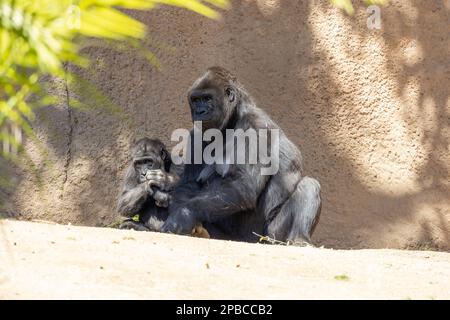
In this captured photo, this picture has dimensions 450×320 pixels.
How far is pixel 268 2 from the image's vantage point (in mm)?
8469

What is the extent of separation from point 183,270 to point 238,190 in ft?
9.88

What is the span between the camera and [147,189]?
7262 mm

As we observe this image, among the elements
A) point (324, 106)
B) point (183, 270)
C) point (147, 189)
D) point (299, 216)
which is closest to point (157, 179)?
point (147, 189)

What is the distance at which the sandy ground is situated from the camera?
3.60 meters

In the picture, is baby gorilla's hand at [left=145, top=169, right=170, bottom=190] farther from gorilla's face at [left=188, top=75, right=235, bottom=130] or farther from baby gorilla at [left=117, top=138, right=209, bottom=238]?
gorilla's face at [left=188, top=75, right=235, bottom=130]

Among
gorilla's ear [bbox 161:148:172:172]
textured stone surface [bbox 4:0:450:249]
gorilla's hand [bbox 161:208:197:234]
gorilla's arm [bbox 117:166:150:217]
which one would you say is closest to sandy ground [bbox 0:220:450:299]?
gorilla's hand [bbox 161:208:197:234]

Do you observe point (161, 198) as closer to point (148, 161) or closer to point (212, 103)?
point (148, 161)

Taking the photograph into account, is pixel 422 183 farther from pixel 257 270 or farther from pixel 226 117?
pixel 257 270

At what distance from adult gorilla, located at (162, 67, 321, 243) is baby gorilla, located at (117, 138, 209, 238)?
0.37 feet
